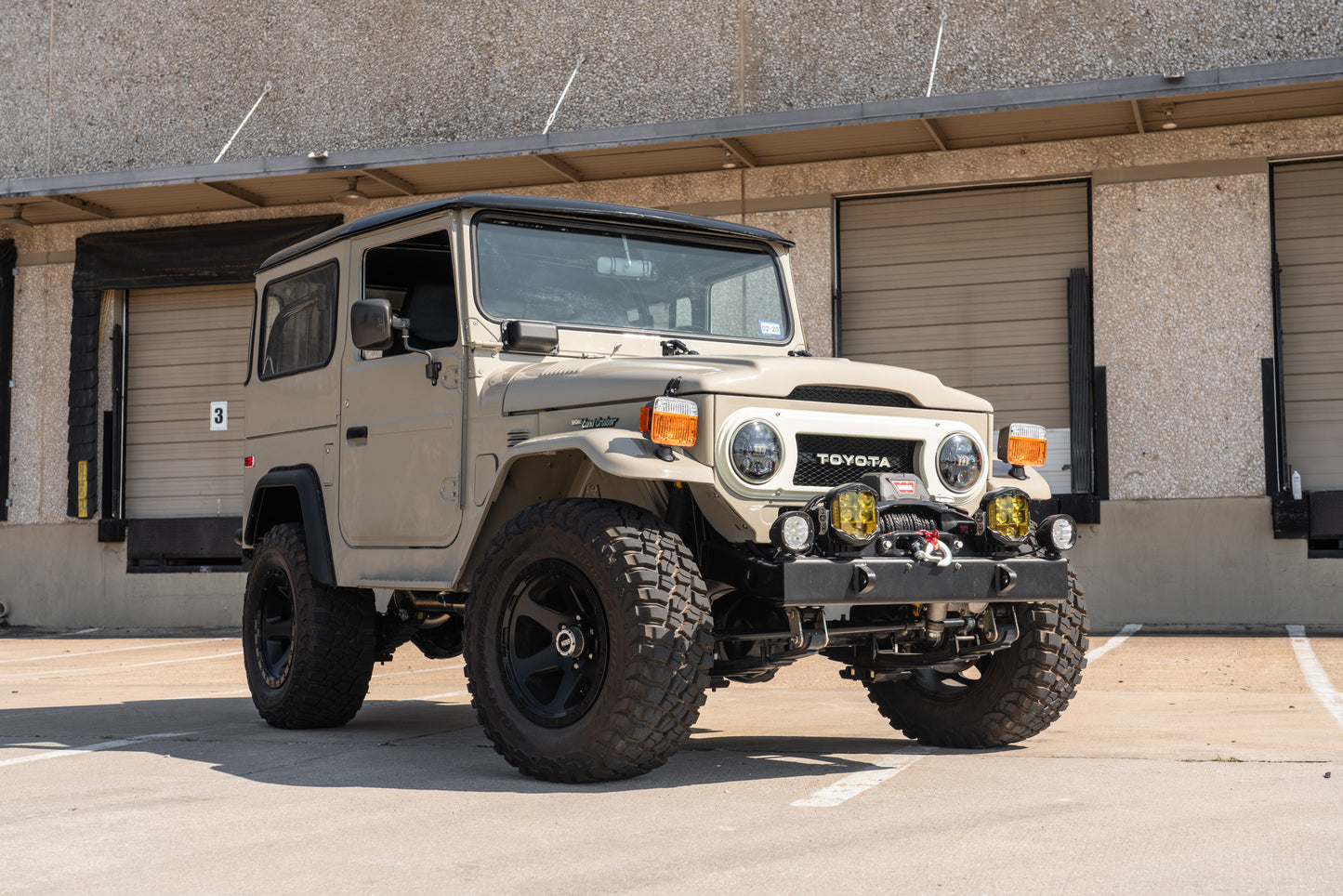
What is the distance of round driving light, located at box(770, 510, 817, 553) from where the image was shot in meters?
5.08

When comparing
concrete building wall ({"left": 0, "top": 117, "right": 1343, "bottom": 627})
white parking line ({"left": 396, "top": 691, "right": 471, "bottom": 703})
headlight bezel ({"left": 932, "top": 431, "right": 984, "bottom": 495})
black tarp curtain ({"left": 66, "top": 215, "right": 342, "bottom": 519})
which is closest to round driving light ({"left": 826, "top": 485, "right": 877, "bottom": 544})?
headlight bezel ({"left": 932, "top": 431, "right": 984, "bottom": 495})

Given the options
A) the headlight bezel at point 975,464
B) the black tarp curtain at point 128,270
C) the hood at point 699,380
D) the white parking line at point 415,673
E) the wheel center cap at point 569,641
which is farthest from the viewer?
the black tarp curtain at point 128,270

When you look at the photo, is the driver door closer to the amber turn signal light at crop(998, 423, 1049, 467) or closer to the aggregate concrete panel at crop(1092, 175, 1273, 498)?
the amber turn signal light at crop(998, 423, 1049, 467)

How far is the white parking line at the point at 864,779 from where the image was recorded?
16.3 feet

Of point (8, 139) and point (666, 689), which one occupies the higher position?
point (8, 139)

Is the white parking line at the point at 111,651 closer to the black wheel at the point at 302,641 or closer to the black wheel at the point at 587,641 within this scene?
the black wheel at the point at 302,641

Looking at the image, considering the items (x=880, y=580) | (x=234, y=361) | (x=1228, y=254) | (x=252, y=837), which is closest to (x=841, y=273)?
(x=1228, y=254)

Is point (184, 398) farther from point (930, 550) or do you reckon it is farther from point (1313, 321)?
point (930, 550)

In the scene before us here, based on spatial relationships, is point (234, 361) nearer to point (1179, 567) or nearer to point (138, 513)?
point (138, 513)

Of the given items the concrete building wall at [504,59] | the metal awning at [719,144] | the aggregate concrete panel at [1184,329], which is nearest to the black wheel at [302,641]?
the metal awning at [719,144]

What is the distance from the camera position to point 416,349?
6.56 metres

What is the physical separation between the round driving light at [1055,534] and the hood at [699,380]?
609 millimetres

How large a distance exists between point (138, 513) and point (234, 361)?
2278 mm

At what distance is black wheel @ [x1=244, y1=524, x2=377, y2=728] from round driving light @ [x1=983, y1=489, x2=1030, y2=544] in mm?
3302
